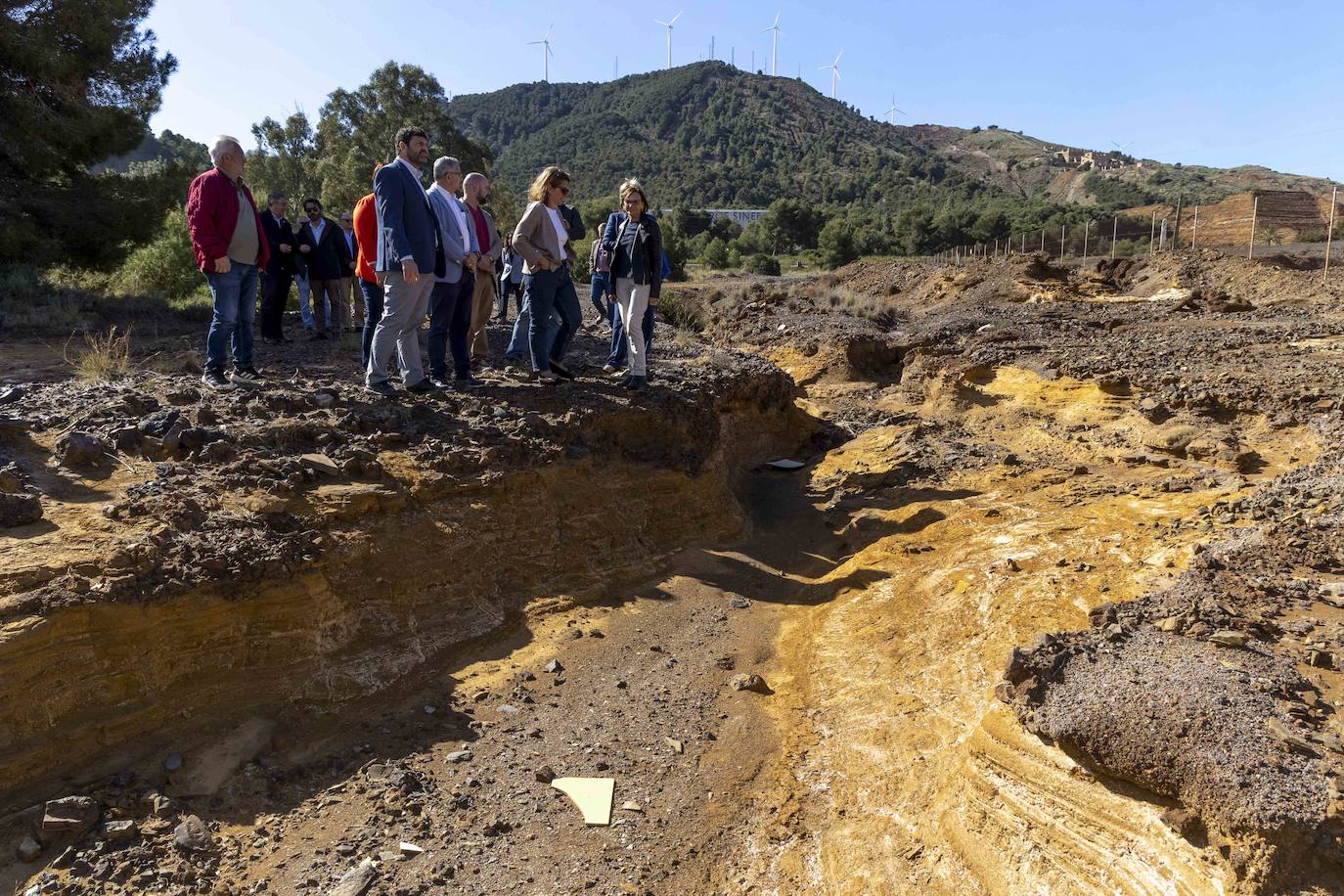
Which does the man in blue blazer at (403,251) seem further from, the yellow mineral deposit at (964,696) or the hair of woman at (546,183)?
the yellow mineral deposit at (964,696)

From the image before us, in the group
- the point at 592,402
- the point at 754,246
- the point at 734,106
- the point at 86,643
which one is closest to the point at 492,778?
the point at 86,643

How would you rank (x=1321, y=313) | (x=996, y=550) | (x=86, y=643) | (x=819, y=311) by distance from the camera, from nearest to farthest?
(x=86, y=643), (x=996, y=550), (x=1321, y=313), (x=819, y=311)

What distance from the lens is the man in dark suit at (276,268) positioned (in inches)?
328

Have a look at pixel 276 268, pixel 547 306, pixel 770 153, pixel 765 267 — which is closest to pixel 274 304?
pixel 276 268

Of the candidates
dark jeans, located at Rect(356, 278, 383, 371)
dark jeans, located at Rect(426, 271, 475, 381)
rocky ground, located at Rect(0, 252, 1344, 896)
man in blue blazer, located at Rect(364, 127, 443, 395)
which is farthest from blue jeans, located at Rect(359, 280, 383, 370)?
man in blue blazer, located at Rect(364, 127, 443, 395)

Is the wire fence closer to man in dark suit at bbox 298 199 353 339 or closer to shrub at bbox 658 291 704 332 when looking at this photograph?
shrub at bbox 658 291 704 332

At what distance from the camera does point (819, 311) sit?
58.8 feet

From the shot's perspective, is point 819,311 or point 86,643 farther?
point 819,311

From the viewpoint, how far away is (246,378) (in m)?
5.97

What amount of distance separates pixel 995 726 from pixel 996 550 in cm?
248

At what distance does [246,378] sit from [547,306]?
2.35 metres

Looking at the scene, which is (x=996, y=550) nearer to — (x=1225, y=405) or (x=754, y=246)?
(x=1225, y=405)

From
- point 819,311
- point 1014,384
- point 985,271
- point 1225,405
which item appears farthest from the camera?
point 985,271

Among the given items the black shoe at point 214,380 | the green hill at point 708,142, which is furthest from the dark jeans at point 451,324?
the green hill at point 708,142
